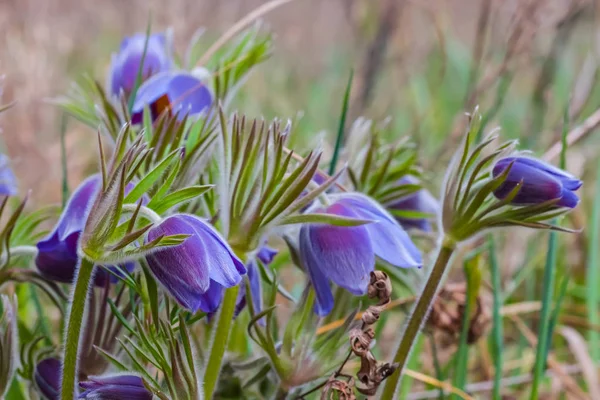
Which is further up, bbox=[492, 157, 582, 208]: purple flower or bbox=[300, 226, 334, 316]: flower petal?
bbox=[492, 157, 582, 208]: purple flower

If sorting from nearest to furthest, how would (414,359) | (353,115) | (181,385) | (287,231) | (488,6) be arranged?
(181,385), (287,231), (414,359), (488,6), (353,115)

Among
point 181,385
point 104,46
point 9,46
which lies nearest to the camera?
point 181,385

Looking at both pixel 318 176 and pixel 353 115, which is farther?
pixel 353 115

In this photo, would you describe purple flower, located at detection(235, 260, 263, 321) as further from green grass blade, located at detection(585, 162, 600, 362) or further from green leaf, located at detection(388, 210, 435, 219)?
green grass blade, located at detection(585, 162, 600, 362)

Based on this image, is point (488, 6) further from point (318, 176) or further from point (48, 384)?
point (48, 384)

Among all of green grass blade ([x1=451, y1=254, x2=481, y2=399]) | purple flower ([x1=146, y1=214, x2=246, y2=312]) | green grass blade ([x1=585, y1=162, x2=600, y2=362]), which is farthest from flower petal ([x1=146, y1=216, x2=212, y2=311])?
green grass blade ([x1=585, y1=162, x2=600, y2=362])

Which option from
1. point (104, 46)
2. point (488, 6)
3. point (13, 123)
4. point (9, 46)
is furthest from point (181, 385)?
point (104, 46)

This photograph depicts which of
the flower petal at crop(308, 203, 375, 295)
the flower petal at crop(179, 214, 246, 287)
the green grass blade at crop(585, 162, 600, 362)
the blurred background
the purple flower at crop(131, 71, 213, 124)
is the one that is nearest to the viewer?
the flower petal at crop(179, 214, 246, 287)
